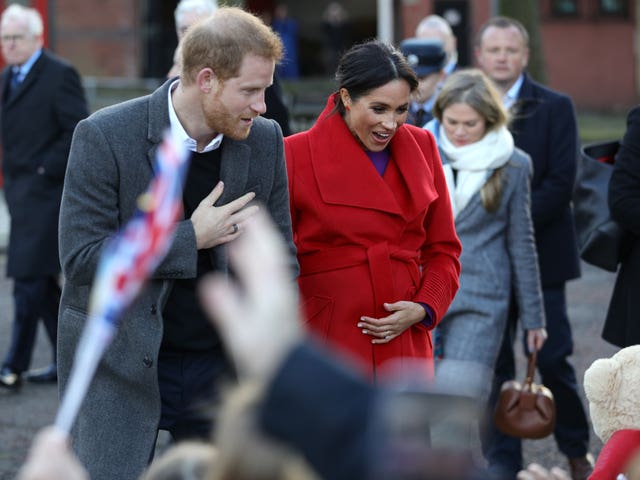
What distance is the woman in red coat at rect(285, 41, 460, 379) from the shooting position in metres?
4.46

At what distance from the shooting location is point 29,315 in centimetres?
815

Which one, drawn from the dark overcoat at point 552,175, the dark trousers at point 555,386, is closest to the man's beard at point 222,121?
the dark trousers at point 555,386

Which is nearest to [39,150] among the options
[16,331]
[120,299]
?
[16,331]

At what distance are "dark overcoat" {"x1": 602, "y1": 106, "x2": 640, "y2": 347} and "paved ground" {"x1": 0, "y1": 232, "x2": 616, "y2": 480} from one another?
3.78ft

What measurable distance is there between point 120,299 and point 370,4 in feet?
106

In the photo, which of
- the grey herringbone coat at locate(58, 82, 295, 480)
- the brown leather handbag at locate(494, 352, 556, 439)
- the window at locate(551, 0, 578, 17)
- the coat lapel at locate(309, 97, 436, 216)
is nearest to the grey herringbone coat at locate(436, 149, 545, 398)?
the brown leather handbag at locate(494, 352, 556, 439)

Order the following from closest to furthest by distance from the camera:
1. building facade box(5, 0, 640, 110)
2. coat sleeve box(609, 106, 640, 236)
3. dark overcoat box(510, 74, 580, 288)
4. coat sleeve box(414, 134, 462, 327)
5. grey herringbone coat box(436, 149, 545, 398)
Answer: coat sleeve box(414, 134, 462, 327) < coat sleeve box(609, 106, 640, 236) < grey herringbone coat box(436, 149, 545, 398) < dark overcoat box(510, 74, 580, 288) < building facade box(5, 0, 640, 110)

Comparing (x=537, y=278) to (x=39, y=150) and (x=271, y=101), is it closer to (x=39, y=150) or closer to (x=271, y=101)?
(x=271, y=101)

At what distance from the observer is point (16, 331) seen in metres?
8.13

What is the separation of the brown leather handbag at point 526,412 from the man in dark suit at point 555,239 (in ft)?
1.49

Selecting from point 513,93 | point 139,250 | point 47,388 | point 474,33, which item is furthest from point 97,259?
point 474,33

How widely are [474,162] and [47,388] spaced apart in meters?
3.53

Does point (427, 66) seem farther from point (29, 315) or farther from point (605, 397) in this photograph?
point (605, 397)

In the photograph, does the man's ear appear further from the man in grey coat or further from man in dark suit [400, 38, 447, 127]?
man in dark suit [400, 38, 447, 127]
